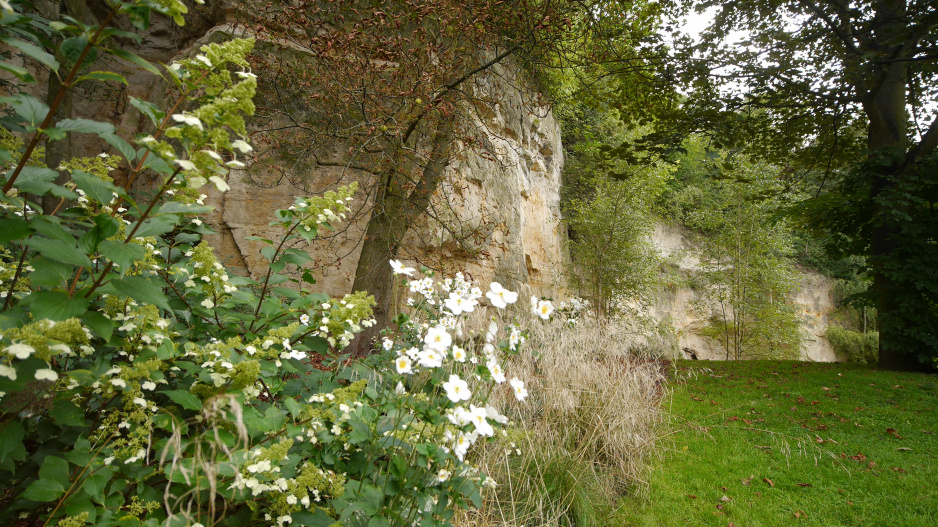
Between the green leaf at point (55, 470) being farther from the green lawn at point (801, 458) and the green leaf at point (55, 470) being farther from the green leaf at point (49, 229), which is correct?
the green lawn at point (801, 458)

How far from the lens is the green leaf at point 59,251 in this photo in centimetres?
86

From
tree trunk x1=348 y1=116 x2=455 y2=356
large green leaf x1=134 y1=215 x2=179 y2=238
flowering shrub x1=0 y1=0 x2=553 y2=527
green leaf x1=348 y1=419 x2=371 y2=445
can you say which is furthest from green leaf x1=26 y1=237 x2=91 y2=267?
tree trunk x1=348 y1=116 x2=455 y2=356

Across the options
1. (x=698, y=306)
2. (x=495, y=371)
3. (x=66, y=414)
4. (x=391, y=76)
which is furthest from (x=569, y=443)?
(x=698, y=306)

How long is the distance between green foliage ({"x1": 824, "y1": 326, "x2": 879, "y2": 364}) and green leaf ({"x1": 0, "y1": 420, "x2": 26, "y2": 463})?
1932 centimetres

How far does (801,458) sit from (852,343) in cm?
1575

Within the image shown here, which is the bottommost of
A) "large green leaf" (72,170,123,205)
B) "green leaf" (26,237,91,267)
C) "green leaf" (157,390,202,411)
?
"green leaf" (157,390,202,411)

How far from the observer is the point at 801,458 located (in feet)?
12.5

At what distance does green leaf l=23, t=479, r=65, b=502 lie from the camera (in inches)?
37.8

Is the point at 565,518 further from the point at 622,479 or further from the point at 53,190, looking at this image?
the point at 53,190

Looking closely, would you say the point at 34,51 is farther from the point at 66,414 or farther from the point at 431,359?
the point at 431,359

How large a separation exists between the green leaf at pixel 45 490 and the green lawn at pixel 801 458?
275 cm

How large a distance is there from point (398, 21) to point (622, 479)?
3973 millimetres

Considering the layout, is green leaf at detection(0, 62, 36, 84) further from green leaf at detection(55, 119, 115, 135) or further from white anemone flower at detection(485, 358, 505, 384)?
white anemone flower at detection(485, 358, 505, 384)

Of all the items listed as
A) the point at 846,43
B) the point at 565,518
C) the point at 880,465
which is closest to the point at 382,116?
the point at 565,518
